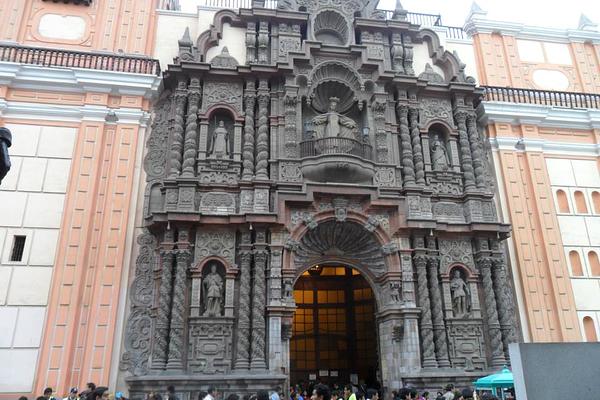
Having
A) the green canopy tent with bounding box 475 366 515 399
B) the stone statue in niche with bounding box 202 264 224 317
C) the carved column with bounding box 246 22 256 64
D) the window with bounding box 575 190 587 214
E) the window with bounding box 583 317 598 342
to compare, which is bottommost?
the green canopy tent with bounding box 475 366 515 399

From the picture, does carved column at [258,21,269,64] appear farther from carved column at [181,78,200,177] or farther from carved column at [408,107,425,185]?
carved column at [408,107,425,185]

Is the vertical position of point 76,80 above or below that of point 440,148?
above

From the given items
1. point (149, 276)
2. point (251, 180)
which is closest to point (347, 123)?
point (251, 180)

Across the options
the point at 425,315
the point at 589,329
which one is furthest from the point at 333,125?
the point at 589,329

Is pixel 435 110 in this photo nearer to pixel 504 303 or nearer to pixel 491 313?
pixel 504 303

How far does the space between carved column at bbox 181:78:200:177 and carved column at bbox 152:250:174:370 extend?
8.78ft

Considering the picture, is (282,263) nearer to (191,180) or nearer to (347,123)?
(191,180)

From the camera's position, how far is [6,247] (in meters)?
13.6

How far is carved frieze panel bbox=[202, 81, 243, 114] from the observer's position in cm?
1588

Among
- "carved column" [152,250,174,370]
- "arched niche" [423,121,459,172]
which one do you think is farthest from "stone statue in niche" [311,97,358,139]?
"carved column" [152,250,174,370]

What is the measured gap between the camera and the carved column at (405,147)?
51.2ft

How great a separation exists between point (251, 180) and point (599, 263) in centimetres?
1224

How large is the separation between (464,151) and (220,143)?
8184 millimetres

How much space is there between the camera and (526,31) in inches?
776
